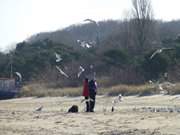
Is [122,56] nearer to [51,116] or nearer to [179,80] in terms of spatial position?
[179,80]

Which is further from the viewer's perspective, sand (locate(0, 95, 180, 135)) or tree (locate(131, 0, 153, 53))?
tree (locate(131, 0, 153, 53))

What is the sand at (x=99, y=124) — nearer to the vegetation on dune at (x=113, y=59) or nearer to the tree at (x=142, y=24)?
the vegetation on dune at (x=113, y=59)

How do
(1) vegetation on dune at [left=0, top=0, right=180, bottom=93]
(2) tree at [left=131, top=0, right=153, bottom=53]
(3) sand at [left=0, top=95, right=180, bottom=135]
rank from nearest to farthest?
(3) sand at [left=0, top=95, right=180, bottom=135] < (1) vegetation on dune at [left=0, top=0, right=180, bottom=93] < (2) tree at [left=131, top=0, right=153, bottom=53]

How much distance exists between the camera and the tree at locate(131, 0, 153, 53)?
→ 55406mm

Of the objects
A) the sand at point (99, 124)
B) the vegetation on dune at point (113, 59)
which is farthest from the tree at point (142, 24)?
the sand at point (99, 124)

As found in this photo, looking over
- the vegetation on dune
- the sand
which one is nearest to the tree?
the vegetation on dune

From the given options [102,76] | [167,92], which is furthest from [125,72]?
[167,92]

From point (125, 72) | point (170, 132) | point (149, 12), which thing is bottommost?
point (170, 132)

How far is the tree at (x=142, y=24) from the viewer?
5541 cm

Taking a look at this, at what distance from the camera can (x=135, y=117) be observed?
19.0 m

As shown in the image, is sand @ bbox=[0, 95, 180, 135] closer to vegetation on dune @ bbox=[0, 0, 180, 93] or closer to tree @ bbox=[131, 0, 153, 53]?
vegetation on dune @ bbox=[0, 0, 180, 93]

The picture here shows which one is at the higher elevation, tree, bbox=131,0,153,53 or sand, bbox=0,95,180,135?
tree, bbox=131,0,153,53

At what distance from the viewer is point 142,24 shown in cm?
5653

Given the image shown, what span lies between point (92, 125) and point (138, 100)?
10572 mm
